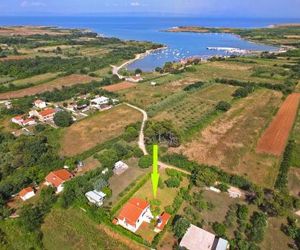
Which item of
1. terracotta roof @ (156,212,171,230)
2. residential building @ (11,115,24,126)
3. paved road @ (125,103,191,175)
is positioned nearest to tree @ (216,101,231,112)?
paved road @ (125,103,191,175)

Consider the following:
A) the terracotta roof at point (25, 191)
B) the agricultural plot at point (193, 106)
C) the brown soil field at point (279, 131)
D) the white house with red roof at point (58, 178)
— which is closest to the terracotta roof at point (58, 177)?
the white house with red roof at point (58, 178)

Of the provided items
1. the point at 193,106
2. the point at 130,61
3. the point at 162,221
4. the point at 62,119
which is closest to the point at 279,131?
the point at 193,106

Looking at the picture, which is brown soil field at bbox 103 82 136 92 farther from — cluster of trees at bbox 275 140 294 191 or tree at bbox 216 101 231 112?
cluster of trees at bbox 275 140 294 191

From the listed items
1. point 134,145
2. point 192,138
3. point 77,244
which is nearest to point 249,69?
point 192,138

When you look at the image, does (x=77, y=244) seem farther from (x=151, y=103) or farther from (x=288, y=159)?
(x=151, y=103)

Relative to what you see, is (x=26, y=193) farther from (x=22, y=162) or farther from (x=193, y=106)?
(x=193, y=106)

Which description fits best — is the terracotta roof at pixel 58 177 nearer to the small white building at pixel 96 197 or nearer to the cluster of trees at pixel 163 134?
the small white building at pixel 96 197

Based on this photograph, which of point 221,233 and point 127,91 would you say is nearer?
point 221,233
